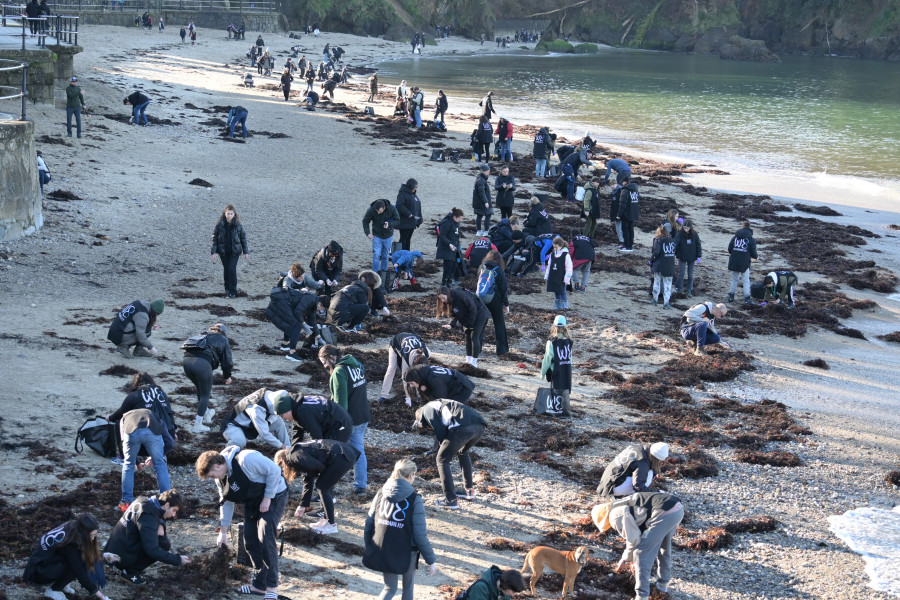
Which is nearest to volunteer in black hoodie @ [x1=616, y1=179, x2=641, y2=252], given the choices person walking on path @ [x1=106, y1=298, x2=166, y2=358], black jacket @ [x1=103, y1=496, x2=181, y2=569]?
person walking on path @ [x1=106, y1=298, x2=166, y2=358]

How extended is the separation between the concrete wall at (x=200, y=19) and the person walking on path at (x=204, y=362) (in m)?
55.8

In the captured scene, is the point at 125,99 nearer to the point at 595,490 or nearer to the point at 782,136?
the point at 595,490

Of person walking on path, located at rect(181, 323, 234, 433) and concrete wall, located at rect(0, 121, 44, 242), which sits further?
concrete wall, located at rect(0, 121, 44, 242)

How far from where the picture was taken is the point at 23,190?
57.5 feet

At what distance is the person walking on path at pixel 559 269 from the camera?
1667 centimetres

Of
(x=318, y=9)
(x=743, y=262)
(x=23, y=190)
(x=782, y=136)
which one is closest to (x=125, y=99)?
(x=23, y=190)

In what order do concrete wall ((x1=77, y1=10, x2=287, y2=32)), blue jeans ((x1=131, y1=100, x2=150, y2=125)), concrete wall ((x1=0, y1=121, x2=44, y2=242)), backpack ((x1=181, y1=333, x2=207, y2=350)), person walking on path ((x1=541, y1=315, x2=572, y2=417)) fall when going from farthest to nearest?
concrete wall ((x1=77, y1=10, x2=287, y2=32)), blue jeans ((x1=131, y1=100, x2=150, y2=125)), concrete wall ((x1=0, y1=121, x2=44, y2=242)), person walking on path ((x1=541, y1=315, x2=572, y2=417)), backpack ((x1=181, y1=333, x2=207, y2=350))

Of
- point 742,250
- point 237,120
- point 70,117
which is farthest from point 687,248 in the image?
point 237,120

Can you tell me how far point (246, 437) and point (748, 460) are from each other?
6.36 metres

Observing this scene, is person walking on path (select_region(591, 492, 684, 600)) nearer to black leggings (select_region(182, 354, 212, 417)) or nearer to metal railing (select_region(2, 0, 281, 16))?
black leggings (select_region(182, 354, 212, 417))

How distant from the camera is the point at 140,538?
754cm

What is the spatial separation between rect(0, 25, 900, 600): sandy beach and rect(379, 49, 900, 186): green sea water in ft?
37.2

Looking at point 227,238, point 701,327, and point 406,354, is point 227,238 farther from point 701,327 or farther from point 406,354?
point 701,327

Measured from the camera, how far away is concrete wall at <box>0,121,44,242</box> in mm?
17000
